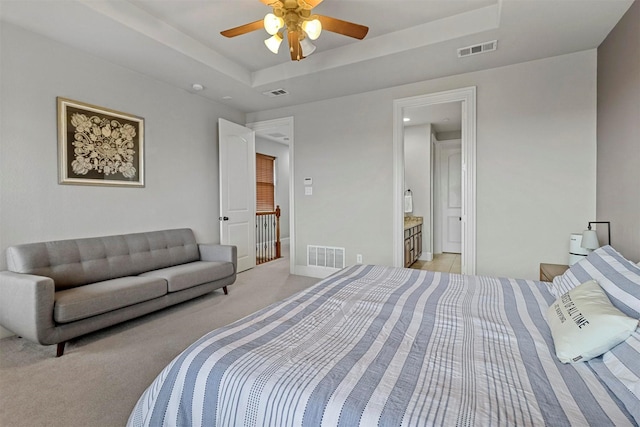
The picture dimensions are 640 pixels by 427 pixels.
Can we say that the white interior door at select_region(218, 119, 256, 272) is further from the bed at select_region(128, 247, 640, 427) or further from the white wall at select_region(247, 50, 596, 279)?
the bed at select_region(128, 247, 640, 427)

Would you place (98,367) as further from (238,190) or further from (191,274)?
Answer: (238,190)

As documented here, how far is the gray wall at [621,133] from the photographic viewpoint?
2186 mm

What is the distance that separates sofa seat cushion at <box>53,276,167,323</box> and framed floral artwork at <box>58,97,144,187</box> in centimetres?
112

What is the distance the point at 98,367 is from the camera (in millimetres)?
2113

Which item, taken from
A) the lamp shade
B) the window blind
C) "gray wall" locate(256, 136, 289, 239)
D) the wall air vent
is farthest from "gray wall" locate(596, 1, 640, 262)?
"gray wall" locate(256, 136, 289, 239)

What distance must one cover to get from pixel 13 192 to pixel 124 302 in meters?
1.32

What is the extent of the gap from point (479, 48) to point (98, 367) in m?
4.16

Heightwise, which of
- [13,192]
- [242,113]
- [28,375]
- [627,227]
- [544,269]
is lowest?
[28,375]

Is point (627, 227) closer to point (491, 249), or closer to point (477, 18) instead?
point (491, 249)

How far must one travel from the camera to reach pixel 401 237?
156 inches

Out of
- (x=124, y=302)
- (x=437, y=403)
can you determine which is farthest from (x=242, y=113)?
(x=437, y=403)

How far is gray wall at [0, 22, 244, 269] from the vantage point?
8.39 feet

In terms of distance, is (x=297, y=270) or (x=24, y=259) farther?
(x=297, y=270)

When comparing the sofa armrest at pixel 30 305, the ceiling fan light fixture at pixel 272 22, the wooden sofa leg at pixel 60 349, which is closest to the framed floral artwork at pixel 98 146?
the sofa armrest at pixel 30 305
